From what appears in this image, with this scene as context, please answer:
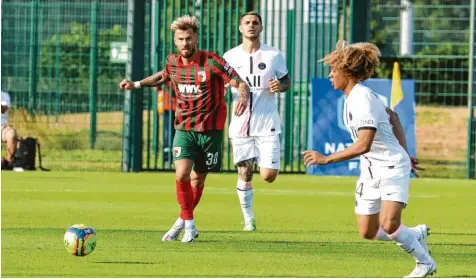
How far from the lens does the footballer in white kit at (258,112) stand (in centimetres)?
1431

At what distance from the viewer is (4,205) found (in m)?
16.4

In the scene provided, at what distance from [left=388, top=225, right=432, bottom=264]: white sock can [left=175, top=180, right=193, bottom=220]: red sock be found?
3.02 meters

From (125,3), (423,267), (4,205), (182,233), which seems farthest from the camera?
(125,3)

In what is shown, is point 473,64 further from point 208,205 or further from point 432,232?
point 432,232

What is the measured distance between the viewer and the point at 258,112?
47.9 ft

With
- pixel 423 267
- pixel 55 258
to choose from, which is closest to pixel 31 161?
pixel 55 258

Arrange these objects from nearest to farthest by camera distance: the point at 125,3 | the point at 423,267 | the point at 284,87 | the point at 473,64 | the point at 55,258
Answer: the point at 423,267 → the point at 55,258 → the point at 284,87 → the point at 473,64 → the point at 125,3

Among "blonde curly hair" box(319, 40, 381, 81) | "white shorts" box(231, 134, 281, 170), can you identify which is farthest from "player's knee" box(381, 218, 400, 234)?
"white shorts" box(231, 134, 281, 170)

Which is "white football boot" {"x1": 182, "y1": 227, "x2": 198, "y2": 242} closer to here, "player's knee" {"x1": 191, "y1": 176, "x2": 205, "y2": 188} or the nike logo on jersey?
"player's knee" {"x1": 191, "y1": 176, "x2": 205, "y2": 188}

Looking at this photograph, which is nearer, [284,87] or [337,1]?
[284,87]

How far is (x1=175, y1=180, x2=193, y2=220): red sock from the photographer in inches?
491

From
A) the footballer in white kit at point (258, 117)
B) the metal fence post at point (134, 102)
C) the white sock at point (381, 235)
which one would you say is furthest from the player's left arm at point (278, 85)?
the metal fence post at point (134, 102)

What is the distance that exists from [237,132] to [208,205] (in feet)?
9.53

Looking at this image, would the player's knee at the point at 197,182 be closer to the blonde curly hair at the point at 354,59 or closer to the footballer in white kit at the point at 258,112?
the footballer in white kit at the point at 258,112
